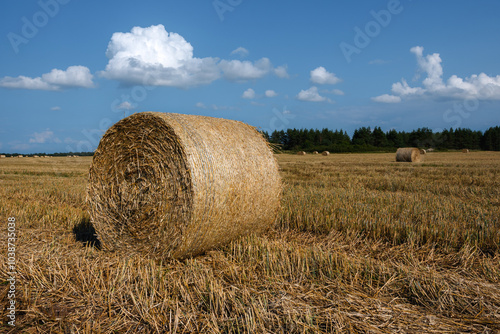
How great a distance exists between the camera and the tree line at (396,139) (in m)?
71.8

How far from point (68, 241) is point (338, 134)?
80814mm

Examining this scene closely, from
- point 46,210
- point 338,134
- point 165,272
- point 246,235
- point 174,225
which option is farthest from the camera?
point 338,134

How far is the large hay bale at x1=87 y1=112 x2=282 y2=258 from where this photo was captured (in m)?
4.58

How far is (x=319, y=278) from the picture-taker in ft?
12.8

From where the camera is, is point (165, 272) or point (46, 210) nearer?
point (165, 272)

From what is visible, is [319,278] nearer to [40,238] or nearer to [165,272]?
[165,272]

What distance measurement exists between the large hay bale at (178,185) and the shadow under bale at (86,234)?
1.35ft

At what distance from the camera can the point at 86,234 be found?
6164mm

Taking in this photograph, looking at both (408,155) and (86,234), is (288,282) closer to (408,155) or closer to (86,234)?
(86,234)

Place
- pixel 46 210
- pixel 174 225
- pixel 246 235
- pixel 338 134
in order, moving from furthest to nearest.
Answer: pixel 338 134 < pixel 46 210 < pixel 246 235 < pixel 174 225

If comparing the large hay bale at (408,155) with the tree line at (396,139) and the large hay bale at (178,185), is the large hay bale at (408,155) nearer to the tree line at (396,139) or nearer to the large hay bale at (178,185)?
the large hay bale at (178,185)

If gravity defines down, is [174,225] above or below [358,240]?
above

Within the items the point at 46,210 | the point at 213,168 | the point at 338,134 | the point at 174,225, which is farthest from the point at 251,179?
the point at 338,134

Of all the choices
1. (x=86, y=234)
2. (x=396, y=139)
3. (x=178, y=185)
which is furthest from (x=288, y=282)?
(x=396, y=139)
